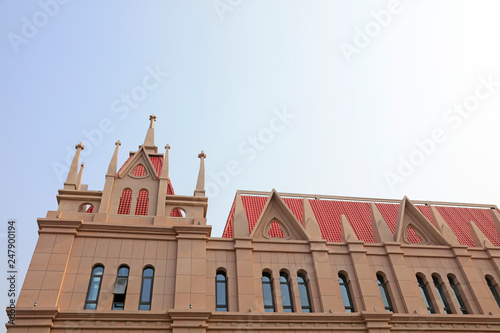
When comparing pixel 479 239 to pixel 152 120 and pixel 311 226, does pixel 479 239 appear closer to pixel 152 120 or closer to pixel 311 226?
pixel 311 226

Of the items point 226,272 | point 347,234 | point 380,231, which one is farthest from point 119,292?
point 380,231

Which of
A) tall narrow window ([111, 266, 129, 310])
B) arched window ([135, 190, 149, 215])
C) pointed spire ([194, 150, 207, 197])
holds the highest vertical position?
pointed spire ([194, 150, 207, 197])

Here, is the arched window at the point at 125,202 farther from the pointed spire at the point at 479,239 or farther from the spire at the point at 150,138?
the pointed spire at the point at 479,239

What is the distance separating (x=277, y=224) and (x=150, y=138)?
29.8 ft

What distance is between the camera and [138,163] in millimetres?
22578

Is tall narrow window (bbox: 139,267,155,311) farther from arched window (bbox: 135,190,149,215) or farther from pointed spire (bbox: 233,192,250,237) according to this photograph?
pointed spire (bbox: 233,192,250,237)

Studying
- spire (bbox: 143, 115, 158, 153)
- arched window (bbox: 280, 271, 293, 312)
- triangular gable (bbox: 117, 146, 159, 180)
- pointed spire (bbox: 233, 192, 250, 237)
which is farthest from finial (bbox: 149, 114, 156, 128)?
arched window (bbox: 280, 271, 293, 312)

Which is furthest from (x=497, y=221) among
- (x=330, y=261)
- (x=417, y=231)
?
(x=330, y=261)

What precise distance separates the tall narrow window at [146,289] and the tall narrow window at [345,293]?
332 inches

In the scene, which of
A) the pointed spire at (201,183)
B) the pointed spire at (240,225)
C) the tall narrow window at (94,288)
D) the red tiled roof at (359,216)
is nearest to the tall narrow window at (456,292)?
the red tiled roof at (359,216)

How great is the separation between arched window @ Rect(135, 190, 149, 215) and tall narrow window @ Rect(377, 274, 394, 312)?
37.7 feet

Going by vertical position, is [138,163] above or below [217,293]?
above

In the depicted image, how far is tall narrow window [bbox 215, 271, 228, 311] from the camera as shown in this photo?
61.0 ft

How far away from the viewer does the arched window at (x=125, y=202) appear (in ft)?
68.6
